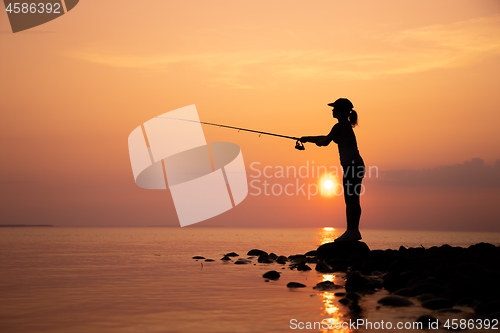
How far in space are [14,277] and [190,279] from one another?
15.1ft

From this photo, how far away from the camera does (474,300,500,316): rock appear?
640cm

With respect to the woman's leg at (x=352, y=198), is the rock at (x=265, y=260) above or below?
below

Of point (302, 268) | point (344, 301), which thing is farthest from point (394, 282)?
point (302, 268)

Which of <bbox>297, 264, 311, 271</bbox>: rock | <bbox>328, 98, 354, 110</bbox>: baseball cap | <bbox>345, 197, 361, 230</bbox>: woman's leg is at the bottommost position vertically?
<bbox>297, 264, 311, 271</bbox>: rock

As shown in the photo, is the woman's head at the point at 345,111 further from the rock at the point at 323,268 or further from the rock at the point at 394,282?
the rock at the point at 394,282

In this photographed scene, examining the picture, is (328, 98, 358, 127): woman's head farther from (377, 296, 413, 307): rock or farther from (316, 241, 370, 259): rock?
(377, 296, 413, 307): rock

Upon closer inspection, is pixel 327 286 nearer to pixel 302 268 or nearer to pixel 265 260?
pixel 302 268

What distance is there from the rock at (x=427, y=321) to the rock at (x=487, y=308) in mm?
770

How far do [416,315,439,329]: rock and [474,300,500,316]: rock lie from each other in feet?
2.53

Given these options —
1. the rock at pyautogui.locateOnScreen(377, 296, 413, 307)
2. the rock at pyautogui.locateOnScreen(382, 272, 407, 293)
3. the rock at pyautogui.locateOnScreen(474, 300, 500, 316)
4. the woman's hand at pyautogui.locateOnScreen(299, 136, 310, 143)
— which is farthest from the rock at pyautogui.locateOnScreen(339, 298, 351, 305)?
the woman's hand at pyautogui.locateOnScreen(299, 136, 310, 143)

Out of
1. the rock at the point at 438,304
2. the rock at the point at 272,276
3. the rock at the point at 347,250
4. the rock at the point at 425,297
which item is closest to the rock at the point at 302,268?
the rock at the point at 347,250

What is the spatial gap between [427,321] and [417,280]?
280cm

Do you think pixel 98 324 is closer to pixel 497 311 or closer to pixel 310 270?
pixel 497 311

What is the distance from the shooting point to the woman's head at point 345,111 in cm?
1206
